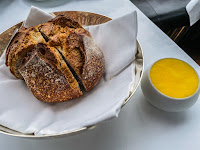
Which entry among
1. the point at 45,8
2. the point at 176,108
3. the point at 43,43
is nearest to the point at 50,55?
the point at 43,43

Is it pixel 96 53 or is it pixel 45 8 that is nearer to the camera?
pixel 96 53

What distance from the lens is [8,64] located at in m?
0.67

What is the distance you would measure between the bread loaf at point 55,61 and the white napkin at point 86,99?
0.11 feet

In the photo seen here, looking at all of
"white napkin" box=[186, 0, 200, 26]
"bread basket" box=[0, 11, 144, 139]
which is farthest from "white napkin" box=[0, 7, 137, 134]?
"white napkin" box=[186, 0, 200, 26]

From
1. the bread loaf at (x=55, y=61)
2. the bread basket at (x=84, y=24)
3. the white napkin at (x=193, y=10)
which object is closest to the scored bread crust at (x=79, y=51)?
the bread loaf at (x=55, y=61)

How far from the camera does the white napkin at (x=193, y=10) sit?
1.32m

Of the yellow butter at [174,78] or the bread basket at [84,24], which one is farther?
the yellow butter at [174,78]

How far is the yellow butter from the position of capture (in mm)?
659

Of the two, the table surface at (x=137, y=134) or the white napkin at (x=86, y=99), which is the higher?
the white napkin at (x=86, y=99)

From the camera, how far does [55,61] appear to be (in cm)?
60

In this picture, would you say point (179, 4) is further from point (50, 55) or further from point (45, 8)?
point (50, 55)

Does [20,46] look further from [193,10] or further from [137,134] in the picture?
[193,10]

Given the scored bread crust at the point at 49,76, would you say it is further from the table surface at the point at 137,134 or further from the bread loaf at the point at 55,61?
the table surface at the point at 137,134

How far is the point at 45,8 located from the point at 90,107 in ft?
2.26
